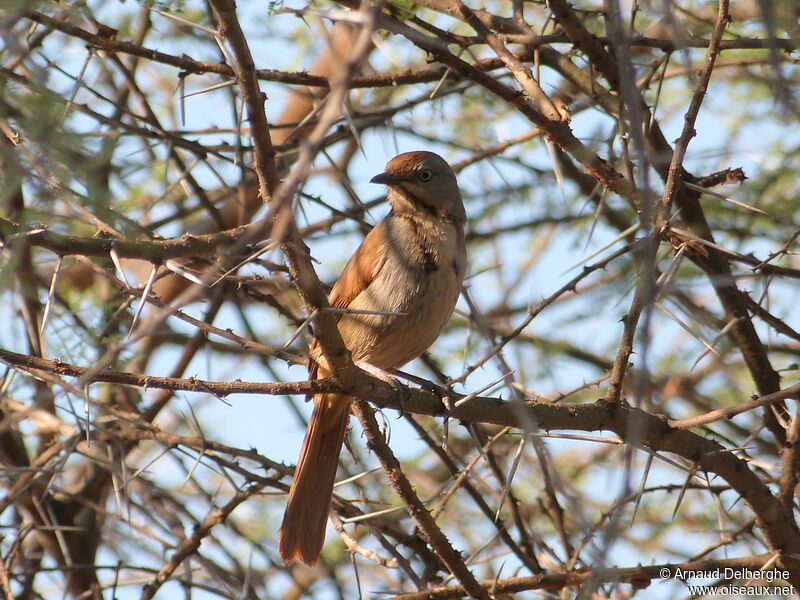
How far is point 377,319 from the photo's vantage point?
Result: 4586mm

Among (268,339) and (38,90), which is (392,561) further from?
(268,339)

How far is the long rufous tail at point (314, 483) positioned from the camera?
4.66 m

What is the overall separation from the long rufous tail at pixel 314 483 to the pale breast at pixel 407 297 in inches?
14.2

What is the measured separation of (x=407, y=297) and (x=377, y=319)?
0.20 m

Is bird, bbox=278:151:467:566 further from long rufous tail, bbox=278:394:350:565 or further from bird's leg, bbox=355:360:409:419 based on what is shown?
bird's leg, bbox=355:360:409:419

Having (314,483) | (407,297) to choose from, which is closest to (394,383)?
(407,297)

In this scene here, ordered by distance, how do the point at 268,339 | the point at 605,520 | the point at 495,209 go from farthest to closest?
1. the point at 268,339
2. the point at 495,209
3. the point at 605,520

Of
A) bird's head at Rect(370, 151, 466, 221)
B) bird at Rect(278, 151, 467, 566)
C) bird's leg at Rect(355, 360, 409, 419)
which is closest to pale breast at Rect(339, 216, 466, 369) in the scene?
bird at Rect(278, 151, 467, 566)

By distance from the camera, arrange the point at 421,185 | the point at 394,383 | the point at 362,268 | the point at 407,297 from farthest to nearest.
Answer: the point at 421,185
the point at 362,268
the point at 407,297
the point at 394,383

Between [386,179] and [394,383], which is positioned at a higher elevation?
[386,179]

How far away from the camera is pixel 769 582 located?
14.3ft

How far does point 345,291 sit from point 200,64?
1380mm

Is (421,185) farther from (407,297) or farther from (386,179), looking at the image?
(407,297)

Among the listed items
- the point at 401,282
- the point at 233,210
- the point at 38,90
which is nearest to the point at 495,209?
the point at 233,210
